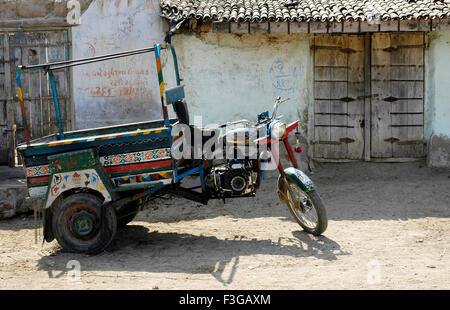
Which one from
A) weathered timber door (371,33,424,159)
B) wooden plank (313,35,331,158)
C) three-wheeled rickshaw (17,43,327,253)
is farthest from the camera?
wooden plank (313,35,331,158)

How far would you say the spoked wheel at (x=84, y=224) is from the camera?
20.5ft

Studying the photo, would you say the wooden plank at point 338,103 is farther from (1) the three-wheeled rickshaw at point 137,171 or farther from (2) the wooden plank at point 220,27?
(1) the three-wheeled rickshaw at point 137,171

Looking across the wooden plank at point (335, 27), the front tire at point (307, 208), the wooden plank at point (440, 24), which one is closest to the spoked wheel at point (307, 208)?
the front tire at point (307, 208)

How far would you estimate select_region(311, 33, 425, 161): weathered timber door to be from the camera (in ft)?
34.6

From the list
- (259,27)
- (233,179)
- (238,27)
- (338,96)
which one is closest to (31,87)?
(238,27)

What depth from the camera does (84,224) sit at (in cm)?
631

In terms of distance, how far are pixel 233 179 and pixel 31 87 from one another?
5.92m

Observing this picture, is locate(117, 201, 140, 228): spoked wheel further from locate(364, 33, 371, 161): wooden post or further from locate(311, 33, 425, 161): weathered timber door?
locate(364, 33, 371, 161): wooden post

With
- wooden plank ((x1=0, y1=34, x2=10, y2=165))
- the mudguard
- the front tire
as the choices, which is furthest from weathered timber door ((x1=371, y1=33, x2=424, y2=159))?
wooden plank ((x1=0, y1=34, x2=10, y2=165))

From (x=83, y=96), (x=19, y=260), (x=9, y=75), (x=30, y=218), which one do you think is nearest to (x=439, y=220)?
(x=19, y=260)

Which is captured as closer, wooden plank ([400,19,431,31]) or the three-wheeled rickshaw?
the three-wheeled rickshaw

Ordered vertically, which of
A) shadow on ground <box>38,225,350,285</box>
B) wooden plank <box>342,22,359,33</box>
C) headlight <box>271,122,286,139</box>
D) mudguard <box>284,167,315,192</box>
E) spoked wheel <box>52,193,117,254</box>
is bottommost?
shadow on ground <box>38,225,350,285</box>

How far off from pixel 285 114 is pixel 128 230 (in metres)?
4.36

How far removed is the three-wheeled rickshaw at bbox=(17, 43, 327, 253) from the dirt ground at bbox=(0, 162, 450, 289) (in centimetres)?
31
